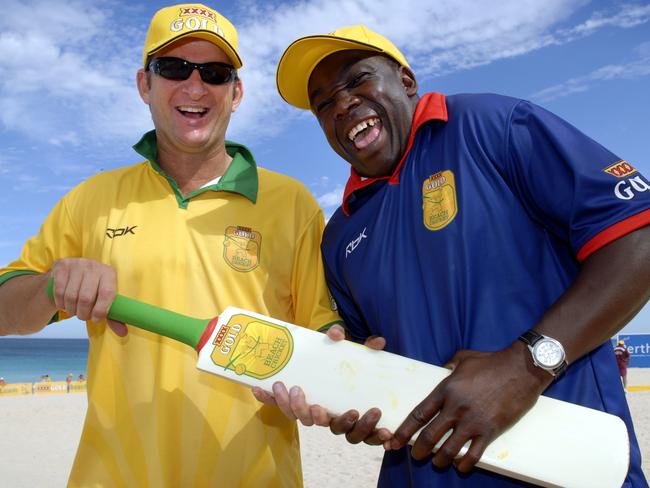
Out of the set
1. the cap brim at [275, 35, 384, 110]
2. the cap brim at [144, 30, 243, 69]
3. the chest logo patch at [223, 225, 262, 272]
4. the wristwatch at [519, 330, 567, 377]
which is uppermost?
the cap brim at [144, 30, 243, 69]

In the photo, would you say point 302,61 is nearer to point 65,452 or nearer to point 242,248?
point 242,248

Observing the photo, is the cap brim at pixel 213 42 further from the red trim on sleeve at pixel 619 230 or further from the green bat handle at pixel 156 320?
the red trim on sleeve at pixel 619 230

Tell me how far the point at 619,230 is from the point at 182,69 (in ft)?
6.21

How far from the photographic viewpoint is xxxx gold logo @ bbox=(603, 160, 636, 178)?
5.60ft

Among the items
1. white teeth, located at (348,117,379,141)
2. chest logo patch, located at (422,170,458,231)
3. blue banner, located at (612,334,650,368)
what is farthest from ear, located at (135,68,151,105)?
blue banner, located at (612,334,650,368)

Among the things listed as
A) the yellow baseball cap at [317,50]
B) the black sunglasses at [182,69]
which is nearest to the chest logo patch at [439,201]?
the yellow baseball cap at [317,50]

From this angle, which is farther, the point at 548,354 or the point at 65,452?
the point at 65,452

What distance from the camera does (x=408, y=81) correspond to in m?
2.38

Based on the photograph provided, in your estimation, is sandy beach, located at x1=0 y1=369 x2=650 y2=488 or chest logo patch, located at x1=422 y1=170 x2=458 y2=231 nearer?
chest logo patch, located at x1=422 y1=170 x2=458 y2=231

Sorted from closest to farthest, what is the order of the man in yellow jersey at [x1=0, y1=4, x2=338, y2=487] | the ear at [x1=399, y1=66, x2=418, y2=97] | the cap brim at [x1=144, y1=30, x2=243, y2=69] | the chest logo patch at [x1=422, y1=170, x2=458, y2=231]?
the chest logo patch at [x1=422, y1=170, x2=458, y2=231], the man in yellow jersey at [x1=0, y1=4, x2=338, y2=487], the ear at [x1=399, y1=66, x2=418, y2=97], the cap brim at [x1=144, y1=30, x2=243, y2=69]

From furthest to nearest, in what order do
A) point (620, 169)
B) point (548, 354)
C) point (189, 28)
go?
point (189, 28)
point (620, 169)
point (548, 354)

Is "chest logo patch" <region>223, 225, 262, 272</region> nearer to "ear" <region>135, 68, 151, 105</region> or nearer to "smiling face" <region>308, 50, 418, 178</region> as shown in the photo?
"smiling face" <region>308, 50, 418, 178</region>

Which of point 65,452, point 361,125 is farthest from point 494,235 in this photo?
point 65,452

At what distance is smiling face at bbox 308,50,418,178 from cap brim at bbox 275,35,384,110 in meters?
0.04
